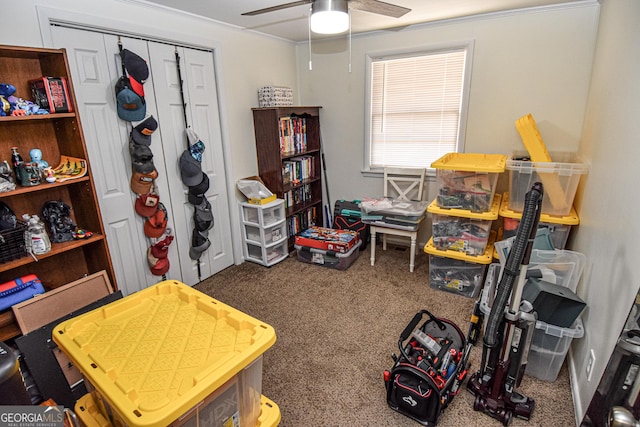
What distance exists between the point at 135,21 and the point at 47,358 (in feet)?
7.11

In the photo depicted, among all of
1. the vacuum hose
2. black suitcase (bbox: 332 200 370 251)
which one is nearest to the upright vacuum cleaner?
the vacuum hose

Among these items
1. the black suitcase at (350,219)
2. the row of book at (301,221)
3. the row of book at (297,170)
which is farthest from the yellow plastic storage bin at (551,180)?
the row of book at (301,221)

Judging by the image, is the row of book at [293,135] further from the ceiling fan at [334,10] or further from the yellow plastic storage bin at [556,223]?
the yellow plastic storage bin at [556,223]

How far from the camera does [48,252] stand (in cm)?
177

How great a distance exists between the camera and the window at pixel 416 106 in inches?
123

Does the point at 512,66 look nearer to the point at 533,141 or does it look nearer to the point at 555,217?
the point at 533,141

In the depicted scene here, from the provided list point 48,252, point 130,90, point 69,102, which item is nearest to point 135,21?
point 130,90

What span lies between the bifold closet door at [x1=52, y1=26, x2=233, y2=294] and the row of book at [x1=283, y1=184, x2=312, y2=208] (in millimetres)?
891

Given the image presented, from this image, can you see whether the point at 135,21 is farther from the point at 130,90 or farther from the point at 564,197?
the point at 564,197

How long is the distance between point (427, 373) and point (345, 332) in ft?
2.68

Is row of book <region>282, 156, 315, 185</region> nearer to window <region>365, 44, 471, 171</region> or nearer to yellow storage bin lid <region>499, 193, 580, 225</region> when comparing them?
window <region>365, 44, 471, 171</region>

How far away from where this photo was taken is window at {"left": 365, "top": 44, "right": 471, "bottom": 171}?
3.11 meters

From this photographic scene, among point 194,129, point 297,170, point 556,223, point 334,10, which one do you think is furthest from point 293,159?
point 556,223

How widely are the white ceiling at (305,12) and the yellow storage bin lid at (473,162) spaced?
1181mm
